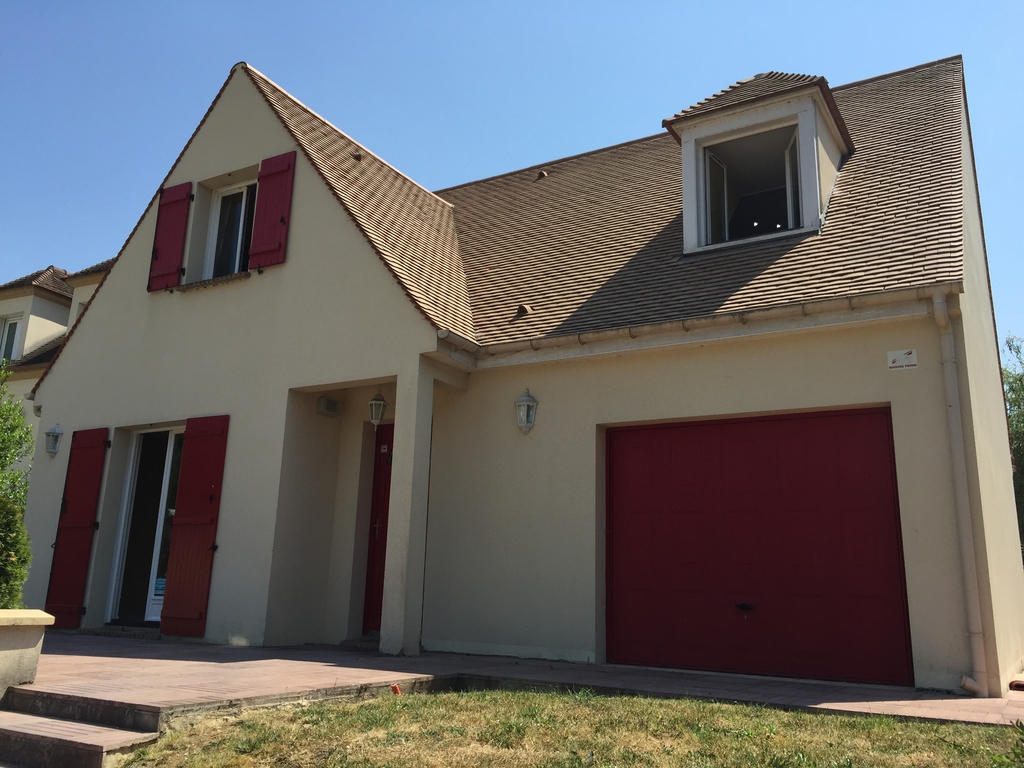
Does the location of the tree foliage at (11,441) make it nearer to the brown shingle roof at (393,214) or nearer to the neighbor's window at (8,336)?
the neighbor's window at (8,336)

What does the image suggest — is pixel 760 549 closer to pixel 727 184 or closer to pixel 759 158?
pixel 727 184

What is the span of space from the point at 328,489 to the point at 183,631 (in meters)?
2.41

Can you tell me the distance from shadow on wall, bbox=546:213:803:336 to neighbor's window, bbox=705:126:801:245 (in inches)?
24.6

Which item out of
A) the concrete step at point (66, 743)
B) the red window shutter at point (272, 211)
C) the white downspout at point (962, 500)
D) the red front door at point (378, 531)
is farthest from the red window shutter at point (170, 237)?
the white downspout at point (962, 500)

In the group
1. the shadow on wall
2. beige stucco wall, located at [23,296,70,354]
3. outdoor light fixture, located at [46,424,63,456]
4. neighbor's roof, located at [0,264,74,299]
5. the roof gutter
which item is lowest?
outdoor light fixture, located at [46,424,63,456]

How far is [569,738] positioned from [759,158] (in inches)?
337

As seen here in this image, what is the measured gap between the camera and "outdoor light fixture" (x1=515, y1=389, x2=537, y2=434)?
930cm

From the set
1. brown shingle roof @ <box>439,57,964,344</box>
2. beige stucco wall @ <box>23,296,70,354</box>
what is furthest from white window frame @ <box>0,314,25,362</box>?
brown shingle roof @ <box>439,57,964,344</box>

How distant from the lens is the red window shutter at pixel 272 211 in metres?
10.9

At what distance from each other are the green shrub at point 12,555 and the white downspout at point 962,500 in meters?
Result: 7.50

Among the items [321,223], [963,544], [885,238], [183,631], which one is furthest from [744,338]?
[183,631]

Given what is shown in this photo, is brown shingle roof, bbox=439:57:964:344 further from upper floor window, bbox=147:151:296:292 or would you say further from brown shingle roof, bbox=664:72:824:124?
upper floor window, bbox=147:151:296:292

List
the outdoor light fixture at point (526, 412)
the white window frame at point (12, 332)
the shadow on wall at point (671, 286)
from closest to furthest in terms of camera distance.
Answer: the shadow on wall at point (671, 286)
the outdoor light fixture at point (526, 412)
the white window frame at point (12, 332)

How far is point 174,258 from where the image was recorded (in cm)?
1182
